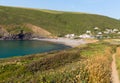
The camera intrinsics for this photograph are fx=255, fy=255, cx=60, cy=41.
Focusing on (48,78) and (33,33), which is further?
(33,33)

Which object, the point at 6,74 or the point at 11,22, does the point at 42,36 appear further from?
the point at 6,74

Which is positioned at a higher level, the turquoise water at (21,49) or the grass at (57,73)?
the grass at (57,73)

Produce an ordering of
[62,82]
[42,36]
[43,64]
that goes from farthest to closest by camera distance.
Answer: [42,36] → [43,64] → [62,82]

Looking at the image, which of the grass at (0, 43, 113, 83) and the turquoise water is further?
the turquoise water

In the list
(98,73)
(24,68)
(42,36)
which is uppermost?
(98,73)

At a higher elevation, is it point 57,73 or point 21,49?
point 57,73

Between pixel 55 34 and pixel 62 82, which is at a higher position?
pixel 62 82

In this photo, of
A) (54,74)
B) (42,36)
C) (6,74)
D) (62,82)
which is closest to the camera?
(62,82)

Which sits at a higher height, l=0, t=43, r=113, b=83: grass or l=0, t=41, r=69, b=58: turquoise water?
l=0, t=43, r=113, b=83: grass

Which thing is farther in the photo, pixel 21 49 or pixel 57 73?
pixel 21 49

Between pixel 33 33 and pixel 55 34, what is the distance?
56.3 feet

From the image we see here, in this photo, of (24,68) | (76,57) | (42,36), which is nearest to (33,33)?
(42,36)

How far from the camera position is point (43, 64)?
4066 cm

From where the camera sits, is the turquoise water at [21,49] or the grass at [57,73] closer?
the grass at [57,73]
